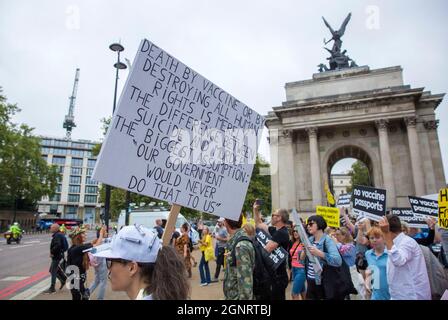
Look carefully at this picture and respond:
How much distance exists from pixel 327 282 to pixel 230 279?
6.80 ft

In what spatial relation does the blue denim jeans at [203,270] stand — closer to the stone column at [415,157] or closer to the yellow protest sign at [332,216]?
the yellow protest sign at [332,216]

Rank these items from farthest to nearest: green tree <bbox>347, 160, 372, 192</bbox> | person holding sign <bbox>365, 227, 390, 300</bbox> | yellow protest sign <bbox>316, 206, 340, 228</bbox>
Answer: green tree <bbox>347, 160, 372, 192</bbox>
yellow protest sign <bbox>316, 206, 340, 228</bbox>
person holding sign <bbox>365, 227, 390, 300</bbox>

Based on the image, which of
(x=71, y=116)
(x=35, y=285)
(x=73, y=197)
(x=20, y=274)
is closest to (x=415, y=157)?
(x=35, y=285)

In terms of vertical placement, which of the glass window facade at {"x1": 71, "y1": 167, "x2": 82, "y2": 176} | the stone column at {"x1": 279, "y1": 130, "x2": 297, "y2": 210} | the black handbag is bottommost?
the black handbag

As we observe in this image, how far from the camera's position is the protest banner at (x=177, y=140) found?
9.43ft

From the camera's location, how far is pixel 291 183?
1151 inches

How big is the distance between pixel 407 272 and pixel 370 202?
12.1ft

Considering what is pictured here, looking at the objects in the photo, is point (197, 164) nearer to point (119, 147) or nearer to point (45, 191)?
point (119, 147)

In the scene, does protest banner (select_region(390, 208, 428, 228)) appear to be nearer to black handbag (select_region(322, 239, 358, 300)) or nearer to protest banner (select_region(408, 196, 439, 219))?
protest banner (select_region(408, 196, 439, 219))

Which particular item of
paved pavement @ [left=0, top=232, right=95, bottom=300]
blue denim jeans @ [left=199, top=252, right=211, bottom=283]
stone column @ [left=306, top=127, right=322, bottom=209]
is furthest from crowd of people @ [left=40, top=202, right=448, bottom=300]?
stone column @ [left=306, top=127, right=322, bottom=209]

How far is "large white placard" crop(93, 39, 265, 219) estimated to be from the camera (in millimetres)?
2877

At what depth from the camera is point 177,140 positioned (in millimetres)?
3344

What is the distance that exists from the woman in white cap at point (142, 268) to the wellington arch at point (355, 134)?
26.5 metres

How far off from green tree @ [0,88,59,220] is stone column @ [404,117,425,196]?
147ft
